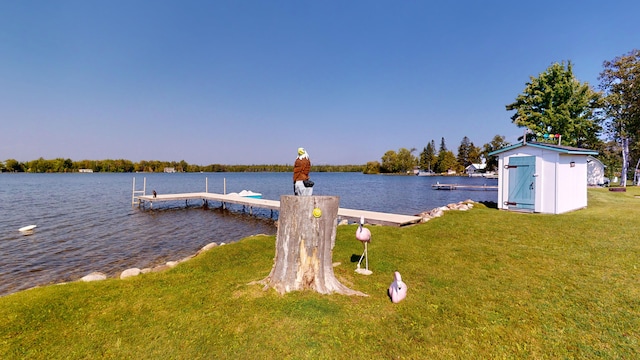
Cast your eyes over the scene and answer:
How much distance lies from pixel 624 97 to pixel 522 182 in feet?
94.4

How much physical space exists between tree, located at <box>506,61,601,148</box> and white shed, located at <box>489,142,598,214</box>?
1199 cm

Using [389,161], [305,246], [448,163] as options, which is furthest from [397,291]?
[389,161]

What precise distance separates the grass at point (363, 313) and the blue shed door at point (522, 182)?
6.45m

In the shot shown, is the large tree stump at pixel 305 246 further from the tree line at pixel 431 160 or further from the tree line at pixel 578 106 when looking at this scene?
the tree line at pixel 431 160

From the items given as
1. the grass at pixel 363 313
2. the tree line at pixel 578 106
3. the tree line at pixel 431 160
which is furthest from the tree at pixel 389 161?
the grass at pixel 363 313

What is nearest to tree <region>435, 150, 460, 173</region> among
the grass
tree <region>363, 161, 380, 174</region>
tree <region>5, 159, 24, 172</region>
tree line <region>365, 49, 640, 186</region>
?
tree <region>363, 161, 380, 174</region>

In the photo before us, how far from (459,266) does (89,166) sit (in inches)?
6821

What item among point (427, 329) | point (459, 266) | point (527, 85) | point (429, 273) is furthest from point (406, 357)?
point (527, 85)

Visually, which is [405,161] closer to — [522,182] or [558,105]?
[558,105]

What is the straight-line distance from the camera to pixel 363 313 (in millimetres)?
5348

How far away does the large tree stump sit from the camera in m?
5.97

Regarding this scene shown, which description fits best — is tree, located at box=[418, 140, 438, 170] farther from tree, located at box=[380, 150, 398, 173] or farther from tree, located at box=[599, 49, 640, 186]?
tree, located at box=[599, 49, 640, 186]

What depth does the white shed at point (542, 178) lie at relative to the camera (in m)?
14.4

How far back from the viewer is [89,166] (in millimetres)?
135375
